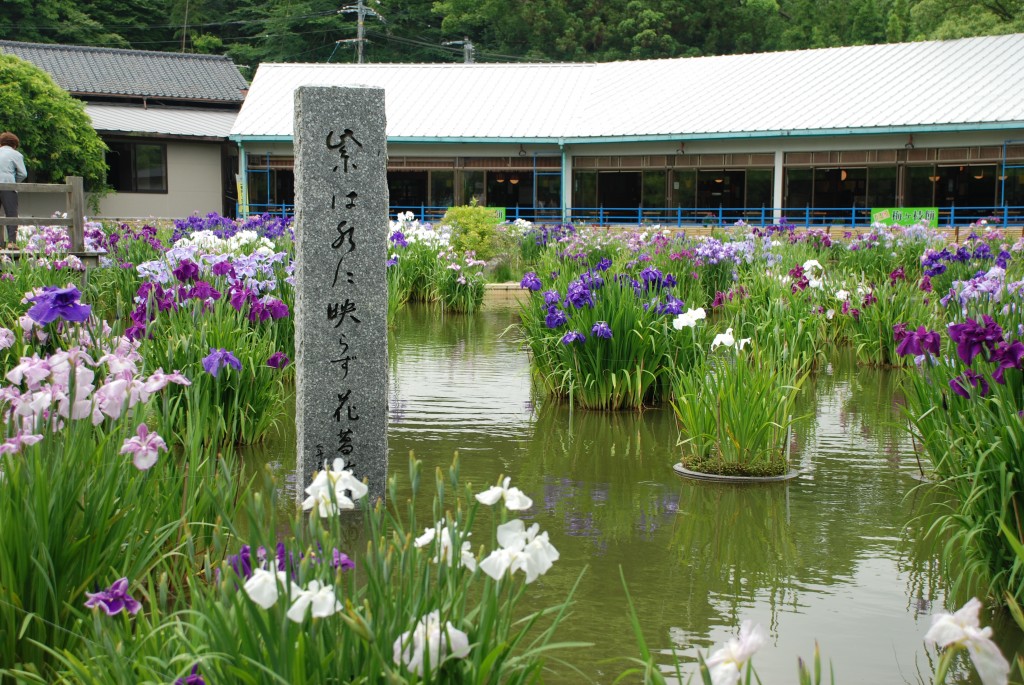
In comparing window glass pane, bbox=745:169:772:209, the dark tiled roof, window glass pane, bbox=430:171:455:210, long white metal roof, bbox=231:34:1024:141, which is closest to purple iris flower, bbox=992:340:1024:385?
long white metal roof, bbox=231:34:1024:141

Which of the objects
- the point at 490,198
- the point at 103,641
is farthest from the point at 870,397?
the point at 490,198

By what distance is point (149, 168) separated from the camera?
105ft

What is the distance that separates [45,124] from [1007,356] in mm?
25287

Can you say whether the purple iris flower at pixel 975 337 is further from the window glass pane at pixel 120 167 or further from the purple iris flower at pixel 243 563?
the window glass pane at pixel 120 167

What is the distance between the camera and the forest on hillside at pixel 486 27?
45344mm

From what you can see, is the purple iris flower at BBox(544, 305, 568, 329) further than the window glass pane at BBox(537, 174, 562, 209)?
No

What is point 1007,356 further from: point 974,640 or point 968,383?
point 974,640

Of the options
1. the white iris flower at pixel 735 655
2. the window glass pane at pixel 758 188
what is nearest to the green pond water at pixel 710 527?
the white iris flower at pixel 735 655

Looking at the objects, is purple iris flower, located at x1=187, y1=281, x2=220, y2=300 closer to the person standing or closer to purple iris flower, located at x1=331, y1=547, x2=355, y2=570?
purple iris flower, located at x1=331, y1=547, x2=355, y2=570

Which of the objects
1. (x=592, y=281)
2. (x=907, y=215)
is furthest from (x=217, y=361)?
(x=907, y=215)

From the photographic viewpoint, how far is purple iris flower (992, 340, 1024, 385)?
13.0 ft

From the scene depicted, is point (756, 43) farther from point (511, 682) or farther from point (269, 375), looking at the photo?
point (511, 682)

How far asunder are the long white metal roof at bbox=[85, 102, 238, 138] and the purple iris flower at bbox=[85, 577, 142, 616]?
→ 29775mm

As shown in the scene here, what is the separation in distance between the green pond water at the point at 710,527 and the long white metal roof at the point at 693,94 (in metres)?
20.0
